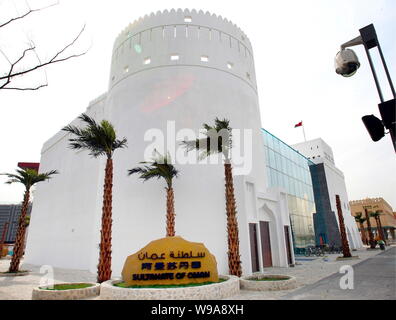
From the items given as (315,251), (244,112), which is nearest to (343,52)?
(244,112)

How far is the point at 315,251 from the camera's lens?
30.6 meters

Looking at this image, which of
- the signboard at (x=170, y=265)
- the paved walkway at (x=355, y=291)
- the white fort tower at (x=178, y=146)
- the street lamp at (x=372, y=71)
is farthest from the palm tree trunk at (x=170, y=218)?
the street lamp at (x=372, y=71)

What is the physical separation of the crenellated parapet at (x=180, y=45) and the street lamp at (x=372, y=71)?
1664cm

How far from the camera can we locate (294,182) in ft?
121

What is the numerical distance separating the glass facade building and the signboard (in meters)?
21.0

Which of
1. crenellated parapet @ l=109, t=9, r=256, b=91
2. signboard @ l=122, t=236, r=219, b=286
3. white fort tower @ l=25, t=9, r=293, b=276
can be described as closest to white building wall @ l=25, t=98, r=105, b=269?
white fort tower @ l=25, t=9, r=293, b=276

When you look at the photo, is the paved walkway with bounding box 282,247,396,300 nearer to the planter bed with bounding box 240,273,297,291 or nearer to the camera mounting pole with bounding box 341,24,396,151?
the planter bed with bounding box 240,273,297,291

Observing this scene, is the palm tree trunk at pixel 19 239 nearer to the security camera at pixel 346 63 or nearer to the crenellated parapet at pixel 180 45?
the crenellated parapet at pixel 180 45

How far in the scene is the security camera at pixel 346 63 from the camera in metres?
5.11

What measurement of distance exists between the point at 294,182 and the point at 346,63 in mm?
34081

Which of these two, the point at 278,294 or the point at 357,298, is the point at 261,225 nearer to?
the point at 278,294

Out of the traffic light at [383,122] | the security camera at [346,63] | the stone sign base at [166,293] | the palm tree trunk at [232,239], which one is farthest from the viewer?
the palm tree trunk at [232,239]

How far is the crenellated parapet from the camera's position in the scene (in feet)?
68.7

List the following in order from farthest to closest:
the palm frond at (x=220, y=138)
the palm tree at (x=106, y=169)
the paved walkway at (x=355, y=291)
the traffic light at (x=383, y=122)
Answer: the palm frond at (x=220, y=138)
the palm tree at (x=106, y=169)
the paved walkway at (x=355, y=291)
the traffic light at (x=383, y=122)
